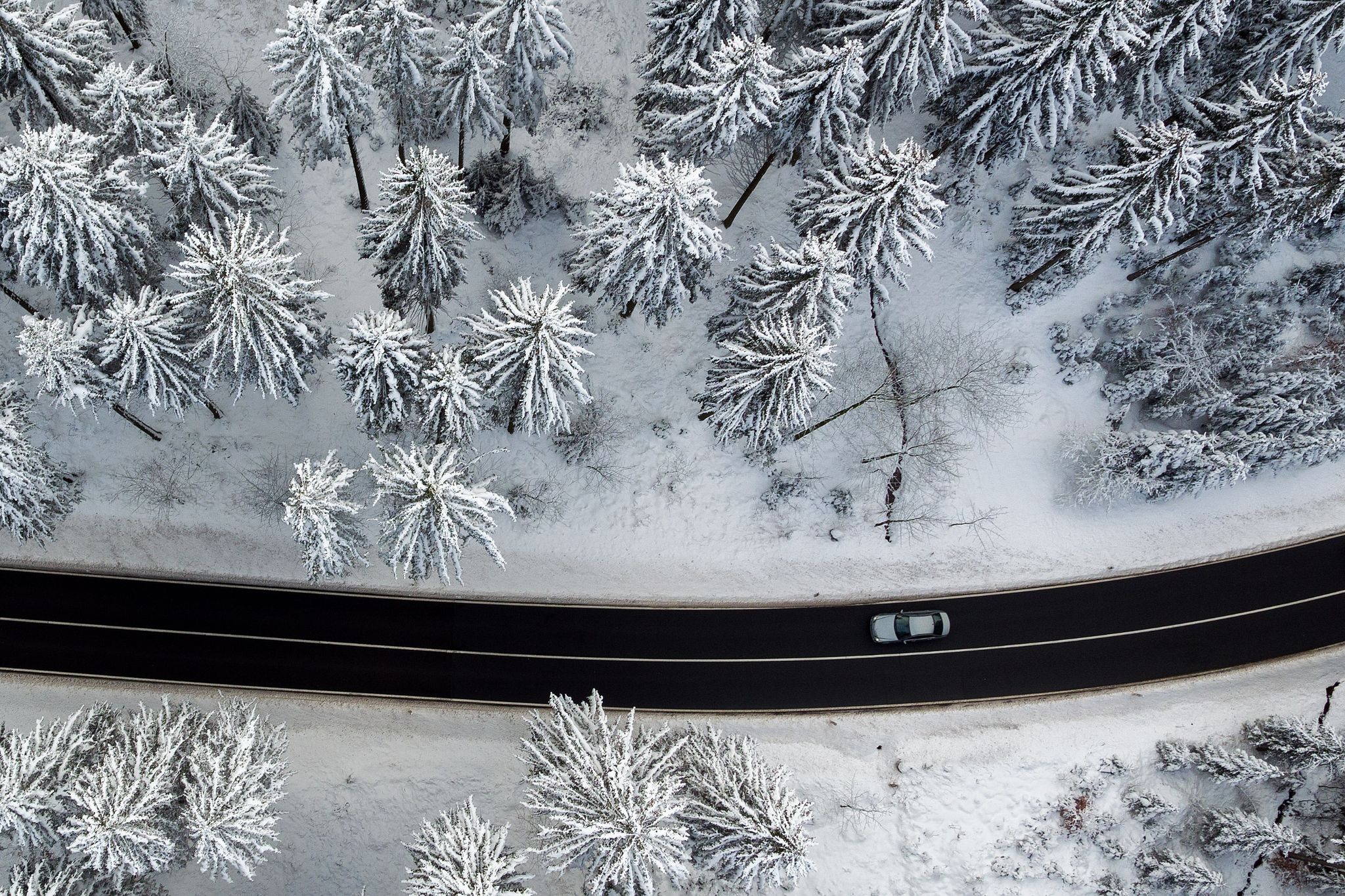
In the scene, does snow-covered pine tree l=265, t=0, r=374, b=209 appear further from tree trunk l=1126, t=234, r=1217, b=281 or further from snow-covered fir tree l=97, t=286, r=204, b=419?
tree trunk l=1126, t=234, r=1217, b=281

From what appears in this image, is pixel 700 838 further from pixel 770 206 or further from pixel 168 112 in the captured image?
pixel 168 112

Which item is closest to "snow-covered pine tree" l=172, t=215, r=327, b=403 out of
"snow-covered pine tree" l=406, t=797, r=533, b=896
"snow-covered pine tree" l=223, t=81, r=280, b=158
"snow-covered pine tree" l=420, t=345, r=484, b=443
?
"snow-covered pine tree" l=420, t=345, r=484, b=443

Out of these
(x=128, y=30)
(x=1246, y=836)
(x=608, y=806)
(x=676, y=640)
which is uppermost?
(x=128, y=30)

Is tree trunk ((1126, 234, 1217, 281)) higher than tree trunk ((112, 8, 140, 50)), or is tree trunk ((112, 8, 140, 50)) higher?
tree trunk ((112, 8, 140, 50))

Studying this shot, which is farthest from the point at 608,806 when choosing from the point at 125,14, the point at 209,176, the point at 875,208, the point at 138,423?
the point at 125,14

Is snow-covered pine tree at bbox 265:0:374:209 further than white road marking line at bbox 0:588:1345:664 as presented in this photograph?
No

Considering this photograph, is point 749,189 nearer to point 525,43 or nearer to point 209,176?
point 525,43
